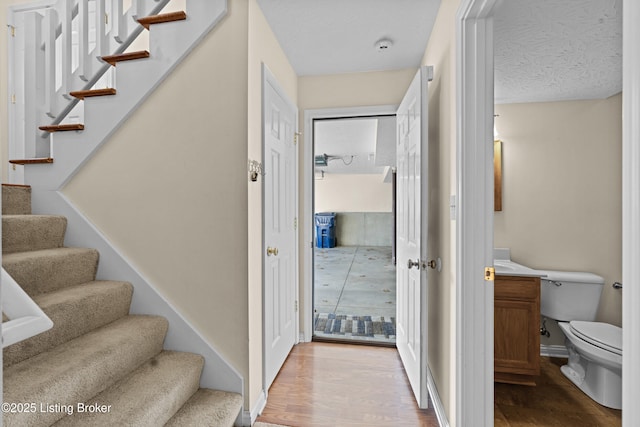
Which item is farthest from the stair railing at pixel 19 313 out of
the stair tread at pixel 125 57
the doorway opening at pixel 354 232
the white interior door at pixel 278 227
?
the doorway opening at pixel 354 232

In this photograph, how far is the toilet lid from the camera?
1.92 m

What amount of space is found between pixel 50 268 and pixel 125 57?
1229 millimetres

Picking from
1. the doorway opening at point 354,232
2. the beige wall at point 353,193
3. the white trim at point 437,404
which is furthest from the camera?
the beige wall at point 353,193

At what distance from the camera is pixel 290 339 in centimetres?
258

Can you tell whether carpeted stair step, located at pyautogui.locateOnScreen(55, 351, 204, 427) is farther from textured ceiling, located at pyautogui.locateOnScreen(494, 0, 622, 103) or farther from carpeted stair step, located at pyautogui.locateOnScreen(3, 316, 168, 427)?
textured ceiling, located at pyautogui.locateOnScreen(494, 0, 622, 103)

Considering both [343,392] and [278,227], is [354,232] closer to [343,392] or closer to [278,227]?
[278,227]

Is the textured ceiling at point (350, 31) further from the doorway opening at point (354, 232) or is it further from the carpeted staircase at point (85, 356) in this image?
the carpeted staircase at point (85, 356)

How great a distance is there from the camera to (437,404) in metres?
1.84

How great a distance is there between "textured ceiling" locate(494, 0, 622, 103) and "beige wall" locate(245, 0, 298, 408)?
1265mm

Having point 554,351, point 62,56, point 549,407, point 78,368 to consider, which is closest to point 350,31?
point 62,56

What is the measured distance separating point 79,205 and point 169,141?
70 cm

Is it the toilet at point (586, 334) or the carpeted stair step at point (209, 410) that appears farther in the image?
the toilet at point (586, 334)

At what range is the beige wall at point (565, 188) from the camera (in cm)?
244

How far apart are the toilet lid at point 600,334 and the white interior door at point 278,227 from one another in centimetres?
205
